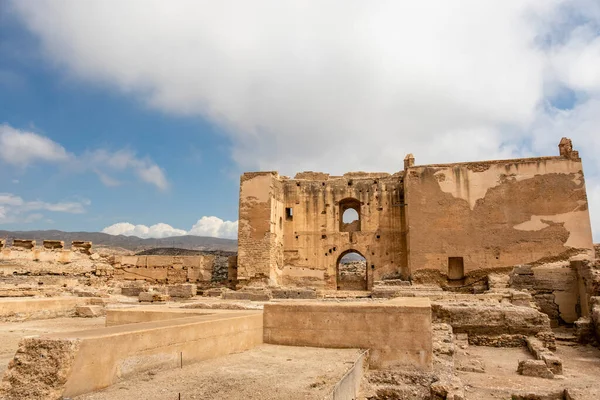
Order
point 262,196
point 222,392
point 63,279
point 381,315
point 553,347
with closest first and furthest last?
point 222,392 < point 381,315 < point 553,347 < point 63,279 < point 262,196

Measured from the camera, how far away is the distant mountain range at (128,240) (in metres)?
87.1

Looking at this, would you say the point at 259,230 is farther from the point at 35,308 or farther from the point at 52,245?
the point at 35,308

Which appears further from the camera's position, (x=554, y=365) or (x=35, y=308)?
(x=35, y=308)

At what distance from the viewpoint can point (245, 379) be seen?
4191 millimetres

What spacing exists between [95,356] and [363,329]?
3430 mm

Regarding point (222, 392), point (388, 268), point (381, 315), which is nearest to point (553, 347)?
point (381, 315)

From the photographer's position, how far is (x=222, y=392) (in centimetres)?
375

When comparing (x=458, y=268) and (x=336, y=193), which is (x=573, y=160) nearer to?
(x=458, y=268)

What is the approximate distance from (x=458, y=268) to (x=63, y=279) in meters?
16.2

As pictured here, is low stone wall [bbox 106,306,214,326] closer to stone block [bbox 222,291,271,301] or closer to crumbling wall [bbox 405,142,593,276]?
stone block [bbox 222,291,271,301]

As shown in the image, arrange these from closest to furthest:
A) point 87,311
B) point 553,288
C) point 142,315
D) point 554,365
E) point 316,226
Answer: point 142,315 < point 554,365 < point 87,311 < point 553,288 < point 316,226

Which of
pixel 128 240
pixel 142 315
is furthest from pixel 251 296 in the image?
pixel 128 240

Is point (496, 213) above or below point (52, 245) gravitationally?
above

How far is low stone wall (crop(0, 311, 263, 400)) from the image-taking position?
11.3 ft
